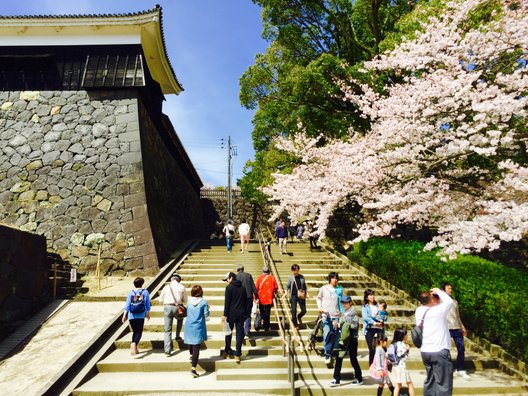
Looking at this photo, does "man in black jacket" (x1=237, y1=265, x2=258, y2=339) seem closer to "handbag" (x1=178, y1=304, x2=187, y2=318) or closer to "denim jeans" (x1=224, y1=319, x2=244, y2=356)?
"denim jeans" (x1=224, y1=319, x2=244, y2=356)

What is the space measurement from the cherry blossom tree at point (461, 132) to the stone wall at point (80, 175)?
25.8 ft

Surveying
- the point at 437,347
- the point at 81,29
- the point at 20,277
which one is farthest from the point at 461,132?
the point at 81,29

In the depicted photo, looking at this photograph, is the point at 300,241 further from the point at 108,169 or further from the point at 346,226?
the point at 108,169

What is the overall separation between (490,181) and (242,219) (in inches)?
849

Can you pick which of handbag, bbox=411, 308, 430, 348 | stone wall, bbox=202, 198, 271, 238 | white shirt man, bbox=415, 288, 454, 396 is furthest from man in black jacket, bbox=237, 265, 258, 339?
stone wall, bbox=202, 198, 271, 238

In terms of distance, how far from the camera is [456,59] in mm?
7707

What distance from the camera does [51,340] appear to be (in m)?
7.65

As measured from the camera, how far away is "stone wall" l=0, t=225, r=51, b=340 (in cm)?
825

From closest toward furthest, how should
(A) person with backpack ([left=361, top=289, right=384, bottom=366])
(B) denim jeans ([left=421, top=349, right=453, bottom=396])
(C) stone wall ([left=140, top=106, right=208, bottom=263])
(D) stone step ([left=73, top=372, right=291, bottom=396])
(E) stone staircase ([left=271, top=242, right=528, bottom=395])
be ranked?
(B) denim jeans ([left=421, top=349, right=453, bottom=396]) < (D) stone step ([left=73, top=372, right=291, bottom=396]) < (E) stone staircase ([left=271, top=242, right=528, bottom=395]) < (A) person with backpack ([left=361, top=289, right=384, bottom=366]) < (C) stone wall ([left=140, top=106, right=208, bottom=263])

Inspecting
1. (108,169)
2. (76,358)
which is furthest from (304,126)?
(76,358)

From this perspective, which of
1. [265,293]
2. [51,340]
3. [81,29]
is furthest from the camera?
[81,29]

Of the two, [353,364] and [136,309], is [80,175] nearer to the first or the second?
[136,309]

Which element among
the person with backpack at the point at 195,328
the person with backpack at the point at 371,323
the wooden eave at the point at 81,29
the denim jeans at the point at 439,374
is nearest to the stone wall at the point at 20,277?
the person with backpack at the point at 195,328

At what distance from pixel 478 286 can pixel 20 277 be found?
35.7ft
